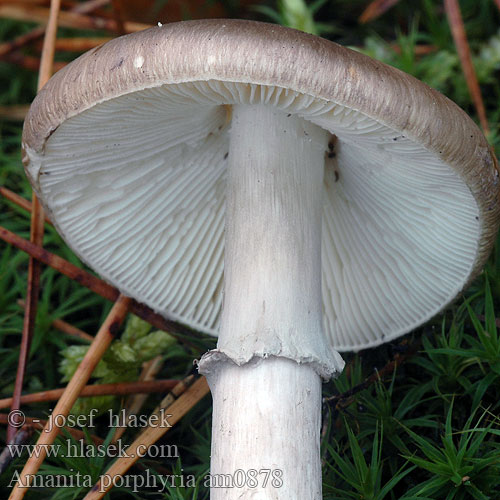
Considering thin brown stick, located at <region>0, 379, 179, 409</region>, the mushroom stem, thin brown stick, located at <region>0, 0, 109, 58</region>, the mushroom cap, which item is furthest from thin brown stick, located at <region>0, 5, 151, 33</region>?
thin brown stick, located at <region>0, 379, 179, 409</region>

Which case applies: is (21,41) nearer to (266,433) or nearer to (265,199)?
(265,199)

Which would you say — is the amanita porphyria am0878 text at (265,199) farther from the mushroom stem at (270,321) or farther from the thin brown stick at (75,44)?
the thin brown stick at (75,44)

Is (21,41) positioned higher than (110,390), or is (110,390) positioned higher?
(21,41)

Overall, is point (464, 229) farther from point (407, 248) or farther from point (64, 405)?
point (64, 405)

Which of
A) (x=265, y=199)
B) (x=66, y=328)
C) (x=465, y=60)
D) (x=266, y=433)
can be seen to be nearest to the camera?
(x=266, y=433)

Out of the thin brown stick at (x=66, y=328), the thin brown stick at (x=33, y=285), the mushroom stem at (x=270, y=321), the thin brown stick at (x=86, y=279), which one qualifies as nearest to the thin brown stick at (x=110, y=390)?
the thin brown stick at (x=33, y=285)

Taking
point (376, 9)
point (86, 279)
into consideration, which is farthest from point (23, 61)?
point (376, 9)

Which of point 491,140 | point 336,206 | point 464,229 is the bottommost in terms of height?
point 464,229

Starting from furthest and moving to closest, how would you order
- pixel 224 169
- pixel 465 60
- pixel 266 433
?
pixel 465 60 → pixel 224 169 → pixel 266 433

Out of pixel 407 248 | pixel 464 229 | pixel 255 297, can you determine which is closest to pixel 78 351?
pixel 255 297
